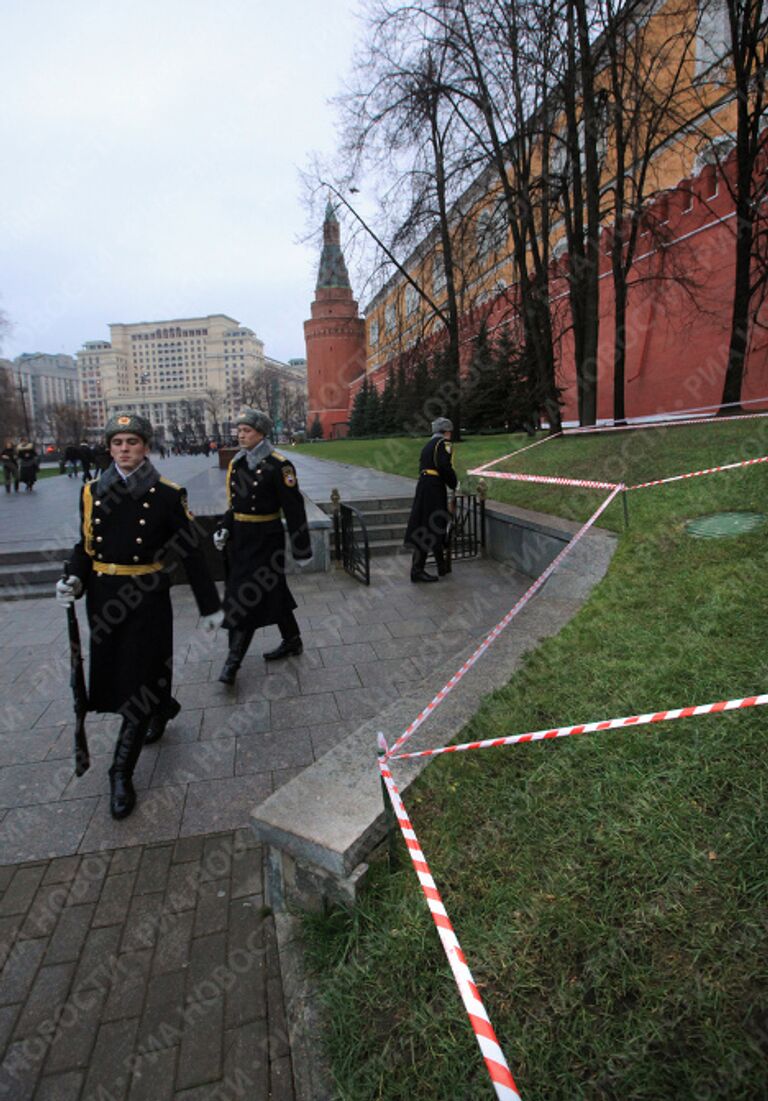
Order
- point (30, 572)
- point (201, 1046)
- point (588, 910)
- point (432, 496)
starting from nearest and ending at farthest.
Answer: point (588, 910), point (201, 1046), point (432, 496), point (30, 572)

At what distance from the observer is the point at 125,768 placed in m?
3.35

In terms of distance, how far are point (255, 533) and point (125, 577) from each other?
1.51 metres

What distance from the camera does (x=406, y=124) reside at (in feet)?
48.2

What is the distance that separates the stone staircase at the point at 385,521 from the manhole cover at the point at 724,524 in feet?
15.8

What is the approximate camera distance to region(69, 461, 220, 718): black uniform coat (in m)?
3.39

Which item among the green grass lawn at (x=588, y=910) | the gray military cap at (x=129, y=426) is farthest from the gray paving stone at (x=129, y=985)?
the gray military cap at (x=129, y=426)

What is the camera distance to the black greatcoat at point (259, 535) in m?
4.76

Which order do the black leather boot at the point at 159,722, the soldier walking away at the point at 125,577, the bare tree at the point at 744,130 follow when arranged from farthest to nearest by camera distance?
the bare tree at the point at 744,130 → the black leather boot at the point at 159,722 → the soldier walking away at the point at 125,577

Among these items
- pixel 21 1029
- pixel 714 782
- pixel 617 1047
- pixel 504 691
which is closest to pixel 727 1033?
pixel 617 1047

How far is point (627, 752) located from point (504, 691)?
94 centimetres

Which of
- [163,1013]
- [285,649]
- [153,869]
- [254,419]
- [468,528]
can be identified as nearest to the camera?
[163,1013]

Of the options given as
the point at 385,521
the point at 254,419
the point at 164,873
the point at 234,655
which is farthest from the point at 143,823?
the point at 385,521

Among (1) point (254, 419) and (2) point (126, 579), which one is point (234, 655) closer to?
(2) point (126, 579)

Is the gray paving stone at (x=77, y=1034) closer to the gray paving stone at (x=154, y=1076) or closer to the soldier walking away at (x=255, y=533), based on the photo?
the gray paving stone at (x=154, y=1076)
